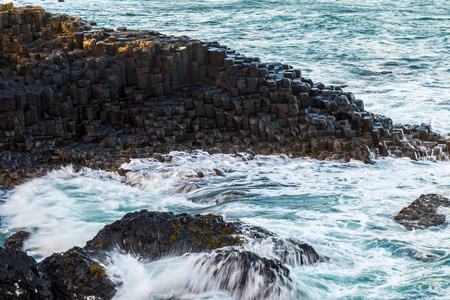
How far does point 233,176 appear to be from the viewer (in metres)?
A: 10.7

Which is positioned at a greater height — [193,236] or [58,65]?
[58,65]

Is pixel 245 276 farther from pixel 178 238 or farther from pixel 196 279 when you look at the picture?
pixel 178 238

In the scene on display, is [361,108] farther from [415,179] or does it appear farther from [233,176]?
[233,176]

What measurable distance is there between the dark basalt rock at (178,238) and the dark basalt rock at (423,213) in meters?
1.82

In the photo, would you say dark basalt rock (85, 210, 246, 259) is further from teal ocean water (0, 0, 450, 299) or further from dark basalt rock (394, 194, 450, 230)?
dark basalt rock (394, 194, 450, 230)

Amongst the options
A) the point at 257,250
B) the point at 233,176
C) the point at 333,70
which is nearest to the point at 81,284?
the point at 257,250

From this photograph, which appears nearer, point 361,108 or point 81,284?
point 81,284

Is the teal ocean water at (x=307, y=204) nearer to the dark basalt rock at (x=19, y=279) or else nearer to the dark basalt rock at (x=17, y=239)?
the dark basalt rock at (x=17, y=239)

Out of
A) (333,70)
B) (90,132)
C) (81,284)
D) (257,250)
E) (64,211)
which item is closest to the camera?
(81,284)

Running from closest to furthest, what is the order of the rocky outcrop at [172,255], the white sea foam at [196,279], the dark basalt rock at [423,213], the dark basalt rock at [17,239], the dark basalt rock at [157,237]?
the rocky outcrop at [172,255]
the white sea foam at [196,279]
the dark basalt rock at [157,237]
the dark basalt rock at [17,239]
the dark basalt rock at [423,213]

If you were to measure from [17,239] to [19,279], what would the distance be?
2525 millimetres

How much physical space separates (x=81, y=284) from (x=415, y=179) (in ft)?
20.8

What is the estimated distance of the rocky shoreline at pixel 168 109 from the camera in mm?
11375

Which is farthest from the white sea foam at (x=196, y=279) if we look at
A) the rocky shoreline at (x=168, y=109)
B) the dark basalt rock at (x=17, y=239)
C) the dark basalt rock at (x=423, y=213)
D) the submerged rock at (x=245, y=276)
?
the rocky shoreline at (x=168, y=109)
